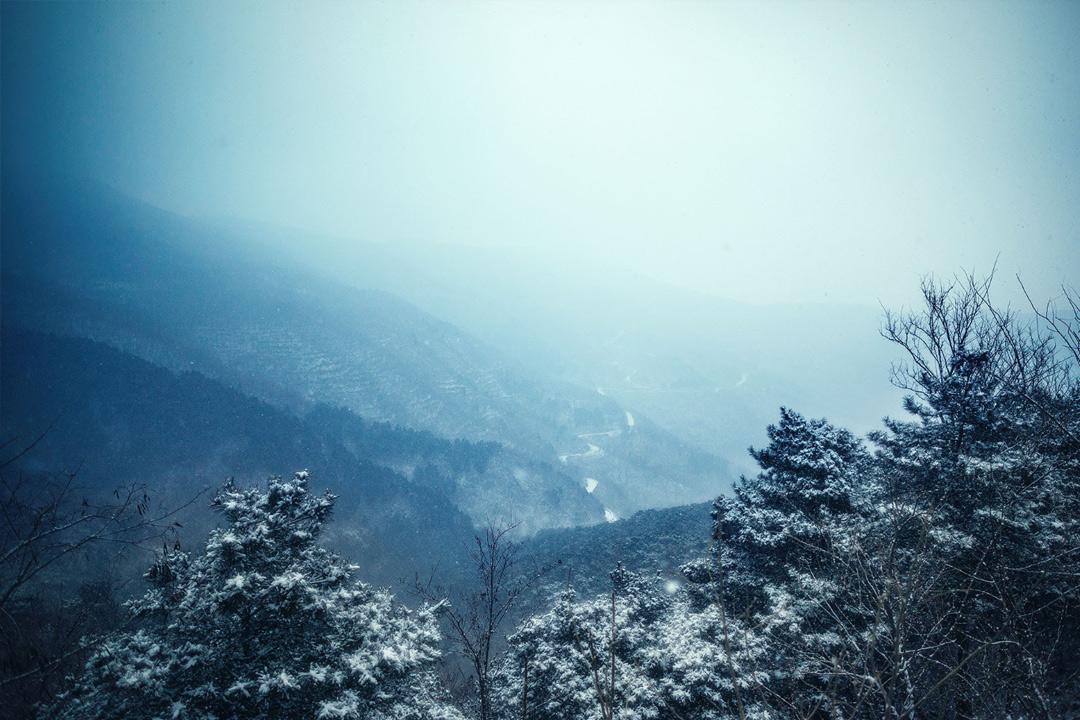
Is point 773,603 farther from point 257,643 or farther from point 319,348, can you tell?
point 319,348

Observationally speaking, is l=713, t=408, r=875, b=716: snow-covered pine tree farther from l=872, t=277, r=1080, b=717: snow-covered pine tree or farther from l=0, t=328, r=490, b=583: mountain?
l=0, t=328, r=490, b=583: mountain

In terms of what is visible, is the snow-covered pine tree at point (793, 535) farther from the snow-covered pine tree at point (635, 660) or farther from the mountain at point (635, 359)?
the mountain at point (635, 359)

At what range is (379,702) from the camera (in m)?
9.13

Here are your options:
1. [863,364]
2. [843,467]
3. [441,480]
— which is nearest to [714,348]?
[863,364]

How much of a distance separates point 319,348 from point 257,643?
6894 cm

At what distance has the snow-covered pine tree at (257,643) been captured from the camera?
23.7 ft

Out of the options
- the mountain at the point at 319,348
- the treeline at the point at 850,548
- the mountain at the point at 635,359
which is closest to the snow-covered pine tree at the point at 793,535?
the treeline at the point at 850,548

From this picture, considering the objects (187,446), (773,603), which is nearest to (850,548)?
(773,603)

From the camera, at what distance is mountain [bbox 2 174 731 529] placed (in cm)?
5028

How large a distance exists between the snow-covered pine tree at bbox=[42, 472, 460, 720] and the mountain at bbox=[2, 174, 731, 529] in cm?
3894

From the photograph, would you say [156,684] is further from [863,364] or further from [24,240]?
[863,364]

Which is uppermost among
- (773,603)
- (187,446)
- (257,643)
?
(773,603)

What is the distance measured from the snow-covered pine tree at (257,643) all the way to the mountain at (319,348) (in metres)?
38.9

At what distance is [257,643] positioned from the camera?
8.31 m
